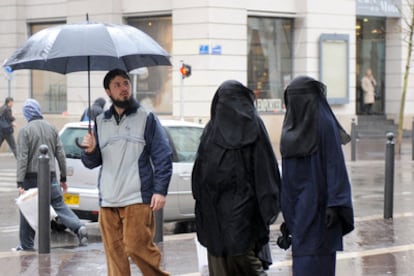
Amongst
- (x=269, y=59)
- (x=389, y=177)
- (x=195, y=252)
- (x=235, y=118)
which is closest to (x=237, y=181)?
(x=235, y=118)

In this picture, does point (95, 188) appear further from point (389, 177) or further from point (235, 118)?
point (235, 118)

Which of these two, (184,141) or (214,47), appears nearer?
(184,141)

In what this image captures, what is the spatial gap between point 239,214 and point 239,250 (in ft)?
0.81

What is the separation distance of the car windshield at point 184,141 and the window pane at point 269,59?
16.8 meters

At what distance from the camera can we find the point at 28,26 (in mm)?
31312

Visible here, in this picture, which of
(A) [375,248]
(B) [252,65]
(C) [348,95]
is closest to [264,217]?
(A) [375,248]

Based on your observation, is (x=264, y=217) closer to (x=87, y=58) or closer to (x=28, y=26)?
(x=87, y=58)

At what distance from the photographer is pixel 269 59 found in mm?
29812

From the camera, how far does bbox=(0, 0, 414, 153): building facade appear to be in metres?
27.6

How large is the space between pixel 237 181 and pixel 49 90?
25.5 meters

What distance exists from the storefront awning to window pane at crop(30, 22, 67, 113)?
10738 millimetres

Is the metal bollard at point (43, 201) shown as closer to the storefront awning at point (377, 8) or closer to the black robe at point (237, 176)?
the black robe at point (237, 176)

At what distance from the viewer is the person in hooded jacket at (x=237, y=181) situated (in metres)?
6.04

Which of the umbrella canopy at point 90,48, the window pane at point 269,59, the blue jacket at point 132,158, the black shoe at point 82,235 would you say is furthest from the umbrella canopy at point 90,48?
the window pane at point 269,59
